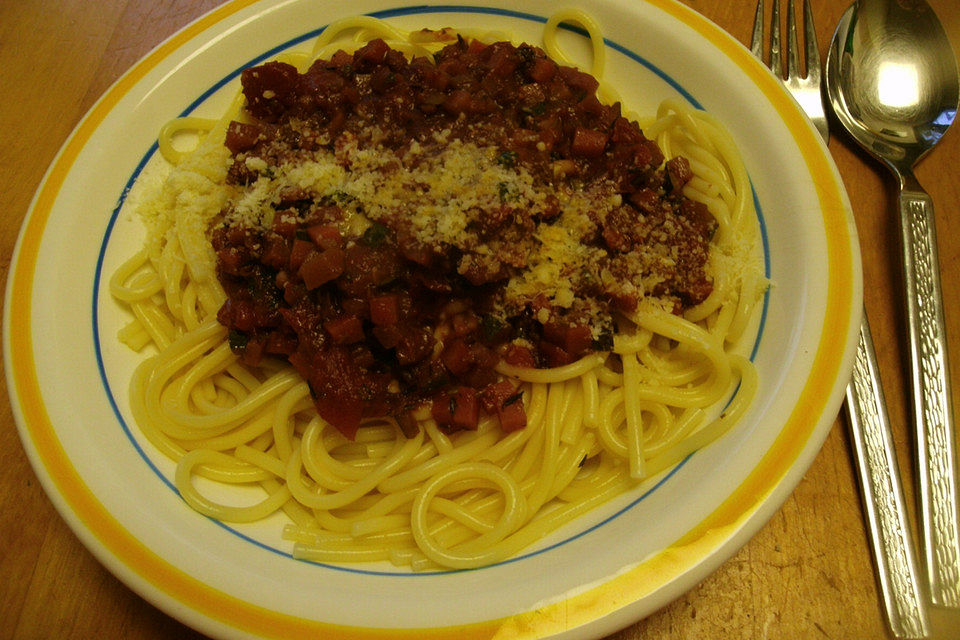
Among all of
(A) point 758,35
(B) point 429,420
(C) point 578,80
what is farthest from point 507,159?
(A) point 758,35

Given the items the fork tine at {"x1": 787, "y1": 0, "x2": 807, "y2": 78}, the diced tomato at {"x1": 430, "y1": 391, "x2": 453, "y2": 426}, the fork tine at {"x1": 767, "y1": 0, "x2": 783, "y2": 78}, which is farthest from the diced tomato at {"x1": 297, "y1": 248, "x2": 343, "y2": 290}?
the fork tine at {"x1": 787, "y1": 0, "x2": 807, "y2": 78}

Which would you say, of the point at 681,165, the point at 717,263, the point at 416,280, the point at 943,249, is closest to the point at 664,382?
the point at 717,263

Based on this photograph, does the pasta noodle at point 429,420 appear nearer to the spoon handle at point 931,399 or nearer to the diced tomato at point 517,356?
the diced tomato at point 517,356

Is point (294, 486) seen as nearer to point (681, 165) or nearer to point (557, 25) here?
point (681, 165)

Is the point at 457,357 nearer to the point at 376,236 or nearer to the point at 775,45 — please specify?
the point at 376,236

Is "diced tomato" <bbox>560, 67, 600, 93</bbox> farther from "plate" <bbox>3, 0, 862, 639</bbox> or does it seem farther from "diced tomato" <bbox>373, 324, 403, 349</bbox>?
"diced tomato" <bbox>373, 324, 403, 349</bbox>

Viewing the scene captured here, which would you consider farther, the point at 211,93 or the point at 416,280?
the point at 211,93
